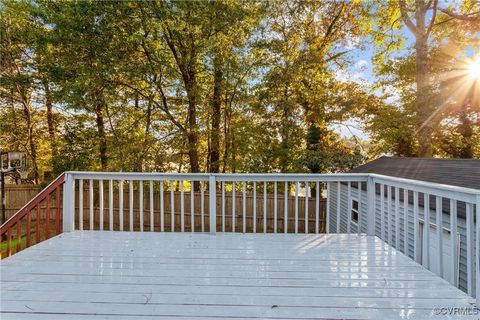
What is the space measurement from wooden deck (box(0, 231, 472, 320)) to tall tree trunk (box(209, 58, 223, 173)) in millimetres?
6569

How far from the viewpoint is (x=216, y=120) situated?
931cm

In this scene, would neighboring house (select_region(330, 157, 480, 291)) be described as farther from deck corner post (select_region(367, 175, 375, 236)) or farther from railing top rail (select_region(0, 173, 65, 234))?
railing top rail (select_region(0, 173, 65, 234))

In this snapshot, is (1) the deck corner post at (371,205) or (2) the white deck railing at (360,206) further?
(1) the deck corner post at (371,205)

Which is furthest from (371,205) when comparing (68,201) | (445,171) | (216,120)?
(216,120)

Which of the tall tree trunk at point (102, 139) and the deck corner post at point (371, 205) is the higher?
the tall tree trunk at point (102, 139)

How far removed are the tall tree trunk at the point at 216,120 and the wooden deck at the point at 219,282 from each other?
6569 millimetres

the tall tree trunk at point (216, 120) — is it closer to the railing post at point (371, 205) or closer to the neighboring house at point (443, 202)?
the neighboring house at point (443, 202)

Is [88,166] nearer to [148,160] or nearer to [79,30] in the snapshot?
[148,160]

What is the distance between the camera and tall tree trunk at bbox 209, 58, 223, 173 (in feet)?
29.0

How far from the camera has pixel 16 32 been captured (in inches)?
350

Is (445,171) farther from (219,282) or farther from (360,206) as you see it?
(219,282)

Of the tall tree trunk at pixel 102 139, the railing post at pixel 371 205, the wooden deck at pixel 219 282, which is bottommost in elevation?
the wooden deck at pixel 219 282

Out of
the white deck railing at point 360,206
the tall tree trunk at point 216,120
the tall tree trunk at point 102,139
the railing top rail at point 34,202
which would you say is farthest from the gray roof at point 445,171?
the tall tree trunk at point 102,139

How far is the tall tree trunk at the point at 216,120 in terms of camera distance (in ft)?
29.0
